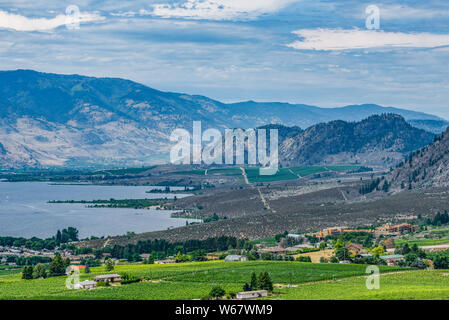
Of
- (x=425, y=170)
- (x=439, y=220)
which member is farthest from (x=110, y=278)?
(x=425, y=170)

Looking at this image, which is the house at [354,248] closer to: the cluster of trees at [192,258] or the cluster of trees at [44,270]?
the cluster of trees at [192,258]

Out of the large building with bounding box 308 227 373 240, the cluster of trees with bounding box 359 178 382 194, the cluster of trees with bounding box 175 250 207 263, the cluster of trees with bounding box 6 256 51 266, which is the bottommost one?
the cluster of trees with bounding box 6 256 51 266

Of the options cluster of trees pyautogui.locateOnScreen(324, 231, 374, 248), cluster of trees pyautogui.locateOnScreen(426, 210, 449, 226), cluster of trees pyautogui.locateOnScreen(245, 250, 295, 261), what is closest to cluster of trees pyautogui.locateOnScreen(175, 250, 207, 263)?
cluster of trees pyautogui.locateOnScreen(245, 250, 295, 261)

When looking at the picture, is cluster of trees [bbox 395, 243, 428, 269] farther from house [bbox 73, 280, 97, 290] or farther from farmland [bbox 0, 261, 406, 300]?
house [bbox 73, 280, 97, 290]

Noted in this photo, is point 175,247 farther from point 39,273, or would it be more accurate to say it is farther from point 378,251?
point 39,273

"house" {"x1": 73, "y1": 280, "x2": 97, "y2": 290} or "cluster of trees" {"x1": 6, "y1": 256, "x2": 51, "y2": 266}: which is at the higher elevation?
"house" {"x1": 73, "y1": 280, "x2": 97, "y2": 290}

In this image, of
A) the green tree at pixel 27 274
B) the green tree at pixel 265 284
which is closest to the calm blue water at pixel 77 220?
the green tree at pixel 27 274
